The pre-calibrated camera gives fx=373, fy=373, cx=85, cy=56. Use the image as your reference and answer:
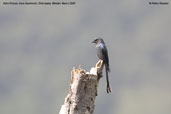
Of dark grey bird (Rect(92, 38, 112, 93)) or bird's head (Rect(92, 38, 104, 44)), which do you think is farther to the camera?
bird's head (Rect(92, 38, 104, 44))

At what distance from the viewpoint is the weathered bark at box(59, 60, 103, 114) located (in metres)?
12.9

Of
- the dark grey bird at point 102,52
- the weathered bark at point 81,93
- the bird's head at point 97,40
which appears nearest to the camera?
the weathered bark at point 81,93

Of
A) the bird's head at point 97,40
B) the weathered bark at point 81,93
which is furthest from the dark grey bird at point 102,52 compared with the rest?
the weathered bark at point 81,93

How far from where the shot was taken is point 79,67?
43.5 feet

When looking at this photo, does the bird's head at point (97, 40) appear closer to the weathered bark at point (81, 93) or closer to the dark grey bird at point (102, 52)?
the dark grey bird at point (102, 52)

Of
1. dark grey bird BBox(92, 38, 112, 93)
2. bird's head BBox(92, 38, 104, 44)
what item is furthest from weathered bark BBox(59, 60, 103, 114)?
bird's head BBox(92, 38, 104, 44)

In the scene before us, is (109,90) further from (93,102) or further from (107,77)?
(93,102)

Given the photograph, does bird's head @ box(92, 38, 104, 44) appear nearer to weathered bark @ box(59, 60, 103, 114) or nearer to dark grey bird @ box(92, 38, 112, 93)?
dark grey bird @ box(92, 38, 112, 93)

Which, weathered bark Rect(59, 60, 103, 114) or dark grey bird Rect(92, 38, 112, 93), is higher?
dark grey bird Rect(92, 38, 112, 93)

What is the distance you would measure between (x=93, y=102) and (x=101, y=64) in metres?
2.53

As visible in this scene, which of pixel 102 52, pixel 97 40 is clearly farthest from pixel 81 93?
pixel 97 40

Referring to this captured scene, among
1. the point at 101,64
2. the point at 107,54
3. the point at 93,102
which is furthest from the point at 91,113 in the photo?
the point at 107,54

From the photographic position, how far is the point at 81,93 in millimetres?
13008

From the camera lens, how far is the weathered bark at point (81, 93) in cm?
1291
